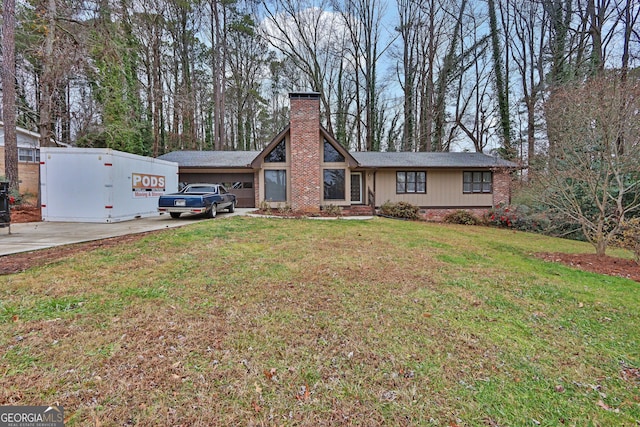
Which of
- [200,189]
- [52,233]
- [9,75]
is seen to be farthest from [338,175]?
[9,75]

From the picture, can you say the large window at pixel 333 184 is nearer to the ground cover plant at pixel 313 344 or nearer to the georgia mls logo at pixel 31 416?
the ground cover plant at pixel 313 344

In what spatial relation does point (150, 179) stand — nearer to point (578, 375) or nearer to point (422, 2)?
point (578, 375)

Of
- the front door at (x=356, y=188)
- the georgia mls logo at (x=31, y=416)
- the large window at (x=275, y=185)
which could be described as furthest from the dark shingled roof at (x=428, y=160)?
the georgia mls logo at (x=31, y=416)

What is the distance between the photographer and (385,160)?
1720 centimetres

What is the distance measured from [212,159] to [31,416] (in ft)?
54.7

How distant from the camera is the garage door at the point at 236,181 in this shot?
664 inches

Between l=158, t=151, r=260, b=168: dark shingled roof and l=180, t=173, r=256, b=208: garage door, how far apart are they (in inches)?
26.9

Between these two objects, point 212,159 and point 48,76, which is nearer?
point 48,76

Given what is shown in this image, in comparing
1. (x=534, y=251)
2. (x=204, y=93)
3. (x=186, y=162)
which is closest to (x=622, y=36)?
(x=534, y=251)

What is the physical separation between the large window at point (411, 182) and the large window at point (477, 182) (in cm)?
247

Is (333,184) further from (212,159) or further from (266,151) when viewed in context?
(212,159)

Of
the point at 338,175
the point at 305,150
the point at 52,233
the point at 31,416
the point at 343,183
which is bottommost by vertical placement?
the point at 31,416

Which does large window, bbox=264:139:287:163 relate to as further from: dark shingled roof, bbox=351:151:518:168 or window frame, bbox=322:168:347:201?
dark shingled roof, bbox=351:151:518:168

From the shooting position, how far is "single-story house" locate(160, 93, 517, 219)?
14.0m
